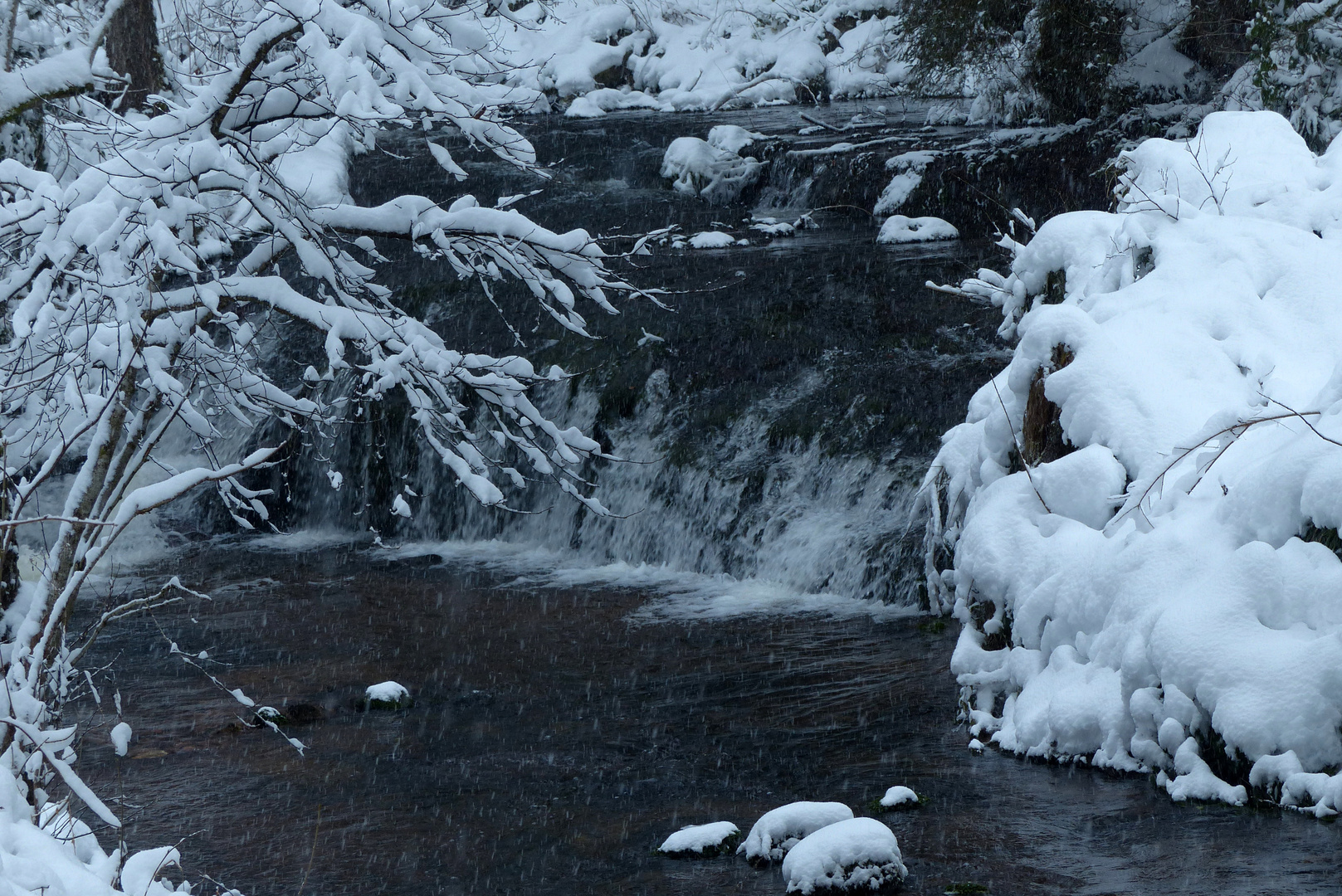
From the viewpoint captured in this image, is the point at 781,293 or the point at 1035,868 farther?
the point at 781,293

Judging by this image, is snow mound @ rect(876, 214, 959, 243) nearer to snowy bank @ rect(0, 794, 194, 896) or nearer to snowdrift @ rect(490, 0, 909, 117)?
snowdrift @ rect(490, 0, 909, 117)

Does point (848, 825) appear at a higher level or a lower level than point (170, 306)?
lower

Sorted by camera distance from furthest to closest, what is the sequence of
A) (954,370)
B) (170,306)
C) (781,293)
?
(781,293), (954,370), (170,306)

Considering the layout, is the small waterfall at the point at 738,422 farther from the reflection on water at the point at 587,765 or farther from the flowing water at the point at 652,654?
the reflection on water at the point at 587,765

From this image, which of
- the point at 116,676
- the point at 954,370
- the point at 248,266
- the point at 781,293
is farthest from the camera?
the point at 781,293

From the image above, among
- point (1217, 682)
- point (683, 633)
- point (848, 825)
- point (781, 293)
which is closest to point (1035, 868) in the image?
point (848, 825)

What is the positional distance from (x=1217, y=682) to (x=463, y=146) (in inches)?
836

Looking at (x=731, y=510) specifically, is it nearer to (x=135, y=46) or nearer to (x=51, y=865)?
(x=135, y=46)

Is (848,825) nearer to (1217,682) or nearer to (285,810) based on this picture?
(1217,682)

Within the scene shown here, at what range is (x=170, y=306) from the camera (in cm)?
462

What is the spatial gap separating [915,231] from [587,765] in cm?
1124

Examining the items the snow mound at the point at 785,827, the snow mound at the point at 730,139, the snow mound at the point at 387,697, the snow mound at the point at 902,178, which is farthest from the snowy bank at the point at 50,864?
the snow mound at the point at 730,139

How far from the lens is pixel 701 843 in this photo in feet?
17.8

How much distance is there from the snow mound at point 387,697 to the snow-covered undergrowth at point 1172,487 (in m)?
3.27
